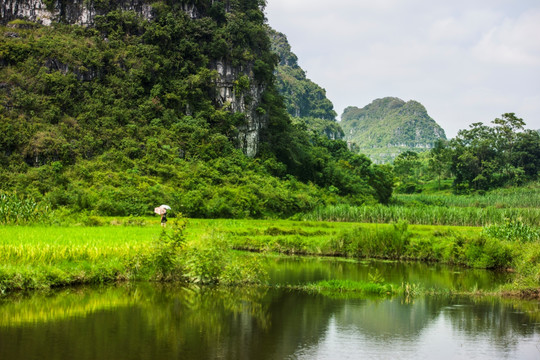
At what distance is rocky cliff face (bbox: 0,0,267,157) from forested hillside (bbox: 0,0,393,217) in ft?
0.50

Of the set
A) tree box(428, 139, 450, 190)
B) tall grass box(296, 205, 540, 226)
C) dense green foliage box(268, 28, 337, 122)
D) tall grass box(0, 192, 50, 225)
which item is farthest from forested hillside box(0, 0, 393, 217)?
dense green foliage box(268, 28, 337, 122)

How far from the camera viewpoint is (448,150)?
80.9m

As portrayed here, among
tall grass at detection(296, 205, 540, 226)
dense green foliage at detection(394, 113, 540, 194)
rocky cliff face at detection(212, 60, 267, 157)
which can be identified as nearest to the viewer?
tall grass at detection(296, 205, 540, 226)

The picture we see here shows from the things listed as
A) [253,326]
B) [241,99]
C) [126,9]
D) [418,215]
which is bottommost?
[253,326]

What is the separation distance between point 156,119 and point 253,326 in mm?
37876

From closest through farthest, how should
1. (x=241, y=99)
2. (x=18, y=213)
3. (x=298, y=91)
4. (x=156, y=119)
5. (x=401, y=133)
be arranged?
(x=18, y=213) → (x=156, y=119) → (x=241, y=99) → (x=298, y=91) → (x=401, y=133)

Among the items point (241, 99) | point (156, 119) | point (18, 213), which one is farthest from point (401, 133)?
point (18, 213)

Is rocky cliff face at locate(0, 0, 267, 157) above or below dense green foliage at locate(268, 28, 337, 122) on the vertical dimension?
below

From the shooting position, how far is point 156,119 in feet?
151

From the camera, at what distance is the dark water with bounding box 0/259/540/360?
879cm

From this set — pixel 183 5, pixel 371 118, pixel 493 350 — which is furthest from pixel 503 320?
pixel 371 118

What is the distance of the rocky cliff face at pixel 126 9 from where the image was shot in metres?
50.9

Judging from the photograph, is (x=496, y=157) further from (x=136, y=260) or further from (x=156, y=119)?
(x=136, y=260)

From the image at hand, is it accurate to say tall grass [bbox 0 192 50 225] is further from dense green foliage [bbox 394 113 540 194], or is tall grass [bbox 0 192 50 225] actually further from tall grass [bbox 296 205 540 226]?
dense green foliage [bbox 394 113 540 194]
